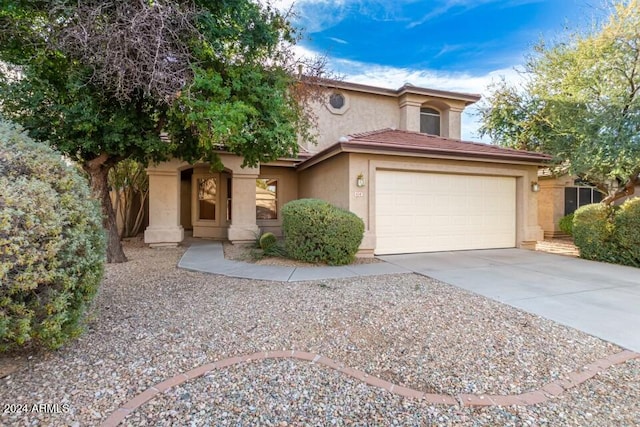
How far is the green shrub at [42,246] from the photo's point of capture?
262 centimetres

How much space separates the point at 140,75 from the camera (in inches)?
232

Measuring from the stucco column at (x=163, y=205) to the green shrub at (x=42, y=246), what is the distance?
26.3ft

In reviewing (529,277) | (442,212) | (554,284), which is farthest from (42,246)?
(442,212)

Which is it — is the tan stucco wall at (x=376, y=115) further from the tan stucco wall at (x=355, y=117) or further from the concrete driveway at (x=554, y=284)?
the concrete driveway at (x=554, y=284)

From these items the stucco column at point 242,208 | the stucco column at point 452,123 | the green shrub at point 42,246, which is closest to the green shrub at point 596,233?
the stucco column at point 452,123

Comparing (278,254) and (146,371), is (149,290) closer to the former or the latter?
(146,371)

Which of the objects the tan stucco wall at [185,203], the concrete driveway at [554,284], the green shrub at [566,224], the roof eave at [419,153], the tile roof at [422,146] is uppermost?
the tile roof at [422,146]

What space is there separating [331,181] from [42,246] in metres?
8.20

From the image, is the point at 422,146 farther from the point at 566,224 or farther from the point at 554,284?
the point at 566,224

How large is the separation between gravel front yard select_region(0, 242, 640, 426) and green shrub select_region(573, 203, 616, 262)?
6.30 metres

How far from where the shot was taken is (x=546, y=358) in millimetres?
3436

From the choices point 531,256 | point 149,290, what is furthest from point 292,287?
point 531,256

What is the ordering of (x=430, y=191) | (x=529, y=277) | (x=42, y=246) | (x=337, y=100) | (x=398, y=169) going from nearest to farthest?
1. (x=42, y=246)
2. (x=529, y=277)
3. (x=398, y=169)
4. (x=430, y=191)
5. (x=337, y=100)

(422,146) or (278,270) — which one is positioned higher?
(422,146)
